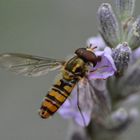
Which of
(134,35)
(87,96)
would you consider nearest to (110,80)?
(87,96)

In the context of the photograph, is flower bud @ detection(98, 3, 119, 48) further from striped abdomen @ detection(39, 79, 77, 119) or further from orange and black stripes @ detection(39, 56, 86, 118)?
striped abdomen @ detection(39, 79, 77, 119)

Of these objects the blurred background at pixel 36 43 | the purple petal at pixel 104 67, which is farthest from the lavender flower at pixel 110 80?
the blurred background at pixel 36 43

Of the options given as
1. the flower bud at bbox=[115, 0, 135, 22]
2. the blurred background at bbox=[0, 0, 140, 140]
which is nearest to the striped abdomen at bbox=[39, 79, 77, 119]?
the flower bud at bbox=[115, 0, 135, 22]

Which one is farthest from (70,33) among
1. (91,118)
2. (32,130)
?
(91,118)

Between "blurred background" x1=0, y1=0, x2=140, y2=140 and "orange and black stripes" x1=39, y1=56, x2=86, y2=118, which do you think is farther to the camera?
"blurred background" x1=0, y1=0, x2=140, y2=140

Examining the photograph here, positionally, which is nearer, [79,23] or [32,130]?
[32,130]

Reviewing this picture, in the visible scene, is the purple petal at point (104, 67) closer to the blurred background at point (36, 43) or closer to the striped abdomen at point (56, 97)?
the striped abdomen at point (56, 97)

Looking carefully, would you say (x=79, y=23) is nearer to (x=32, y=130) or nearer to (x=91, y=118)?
(x=32, y=130)
